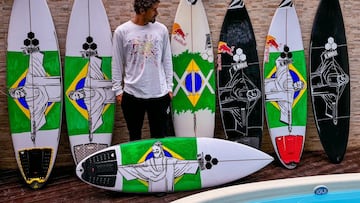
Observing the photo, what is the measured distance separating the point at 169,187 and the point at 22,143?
94 centimetres

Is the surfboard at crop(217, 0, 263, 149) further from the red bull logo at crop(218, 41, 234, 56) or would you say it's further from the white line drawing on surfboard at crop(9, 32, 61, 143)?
the white line drawing on surfboard at crop(9, 32, 61, 143)

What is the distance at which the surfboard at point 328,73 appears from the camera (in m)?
3.19

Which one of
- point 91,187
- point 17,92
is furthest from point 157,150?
point 17,92

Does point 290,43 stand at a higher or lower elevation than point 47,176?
higher

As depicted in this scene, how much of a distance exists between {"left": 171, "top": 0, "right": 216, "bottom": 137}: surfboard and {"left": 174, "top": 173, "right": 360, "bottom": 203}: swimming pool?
76 centimetres

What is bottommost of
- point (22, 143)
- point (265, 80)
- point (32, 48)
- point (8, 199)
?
point (8, 199)

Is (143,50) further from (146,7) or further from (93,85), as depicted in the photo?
(93,85)

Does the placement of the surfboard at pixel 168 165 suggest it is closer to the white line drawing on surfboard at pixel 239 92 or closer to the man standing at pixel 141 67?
the man standing at pixel 141 67

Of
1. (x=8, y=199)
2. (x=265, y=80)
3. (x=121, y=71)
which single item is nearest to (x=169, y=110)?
(x=121, y=71)

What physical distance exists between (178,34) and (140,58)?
0.49 m

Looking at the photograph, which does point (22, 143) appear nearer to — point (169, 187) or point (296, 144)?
point (169, 187)

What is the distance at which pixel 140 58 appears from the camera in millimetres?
2598

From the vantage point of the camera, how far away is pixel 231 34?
10.2 ft

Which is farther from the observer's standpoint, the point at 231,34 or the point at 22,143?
the point at 231,34
